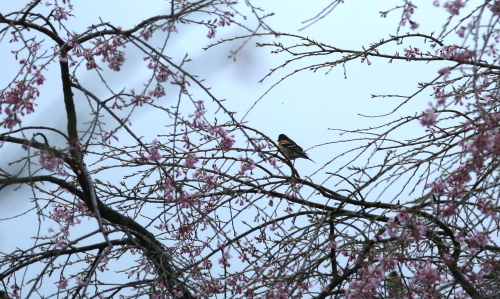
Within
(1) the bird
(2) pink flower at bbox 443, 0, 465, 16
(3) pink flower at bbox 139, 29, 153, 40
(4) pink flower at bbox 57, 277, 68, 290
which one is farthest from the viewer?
(1) the bird

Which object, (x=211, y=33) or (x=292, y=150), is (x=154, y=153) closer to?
(x=211, y=33)

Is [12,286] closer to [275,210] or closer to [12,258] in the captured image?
[12,258]

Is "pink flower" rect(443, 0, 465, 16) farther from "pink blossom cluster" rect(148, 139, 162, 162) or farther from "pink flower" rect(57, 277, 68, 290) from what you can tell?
"pink flower" rect(57, 277, 68, 290)

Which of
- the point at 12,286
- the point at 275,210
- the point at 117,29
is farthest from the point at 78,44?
the point at 275,210

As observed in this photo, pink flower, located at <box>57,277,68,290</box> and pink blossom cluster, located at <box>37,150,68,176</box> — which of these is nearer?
pink blossom cluster, located at <box>37,150,68,176</box>

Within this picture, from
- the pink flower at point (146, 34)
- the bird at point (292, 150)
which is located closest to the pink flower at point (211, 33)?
the pink flower at point (146, 34)

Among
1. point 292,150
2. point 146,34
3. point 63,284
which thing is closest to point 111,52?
point 146,34

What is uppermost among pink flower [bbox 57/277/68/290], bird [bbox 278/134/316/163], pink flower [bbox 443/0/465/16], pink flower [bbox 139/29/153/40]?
bird [bbox 278/134/316/163]

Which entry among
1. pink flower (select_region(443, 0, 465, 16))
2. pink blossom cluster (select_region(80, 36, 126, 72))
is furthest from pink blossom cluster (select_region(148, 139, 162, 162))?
pink flower (select_region(443, 0, 465, 16))

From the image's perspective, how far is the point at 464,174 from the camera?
2447 millimetres

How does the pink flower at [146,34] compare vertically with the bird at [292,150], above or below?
below

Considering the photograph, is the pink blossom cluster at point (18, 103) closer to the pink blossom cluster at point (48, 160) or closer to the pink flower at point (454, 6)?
the pink blossom cluster at point (48, 160)

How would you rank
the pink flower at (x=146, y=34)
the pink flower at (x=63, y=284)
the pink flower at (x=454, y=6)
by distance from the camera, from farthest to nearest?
the pink flower at (x=63, y=284) < the pink flower at (x=146, y=34) < the pink flower at (x=454, y=6)

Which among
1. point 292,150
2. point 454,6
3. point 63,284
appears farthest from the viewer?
point 292,150
